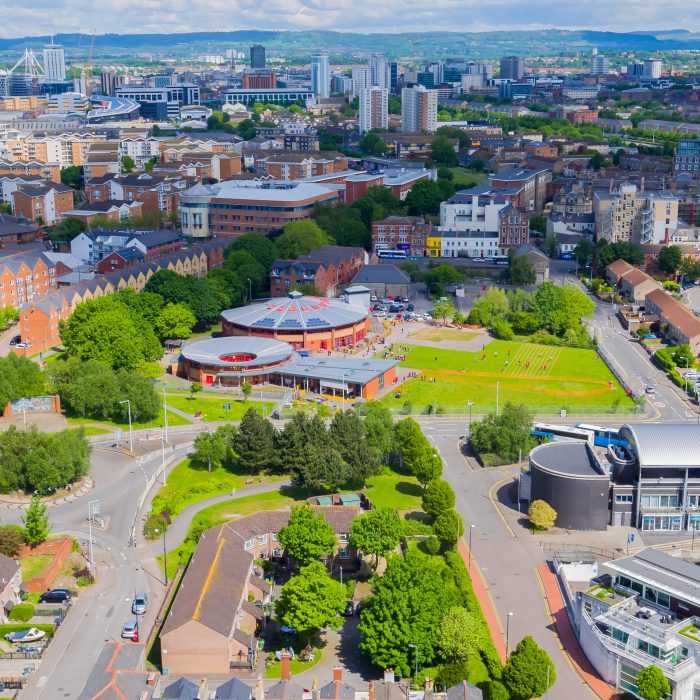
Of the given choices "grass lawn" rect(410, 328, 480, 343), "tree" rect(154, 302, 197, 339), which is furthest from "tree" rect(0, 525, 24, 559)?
"grass lawn" rect(410, 328, 480, 343)

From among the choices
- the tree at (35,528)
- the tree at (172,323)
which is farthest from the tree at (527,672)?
the tree at (172,323)

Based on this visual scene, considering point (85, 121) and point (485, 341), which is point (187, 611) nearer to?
point (485, 341)

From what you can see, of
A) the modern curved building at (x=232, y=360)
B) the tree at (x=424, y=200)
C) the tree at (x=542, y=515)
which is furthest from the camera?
the tree at (x=424, y=200)

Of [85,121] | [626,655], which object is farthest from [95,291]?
[85,121]

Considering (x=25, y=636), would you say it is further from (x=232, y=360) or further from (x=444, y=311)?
(x=444, y=311)

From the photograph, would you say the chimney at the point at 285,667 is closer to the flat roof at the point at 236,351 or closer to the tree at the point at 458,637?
the tree at the point at 458,637

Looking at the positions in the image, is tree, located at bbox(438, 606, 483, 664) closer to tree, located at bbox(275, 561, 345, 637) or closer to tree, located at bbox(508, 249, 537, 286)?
tree, located at bbox(275, 561, 345, 637)
